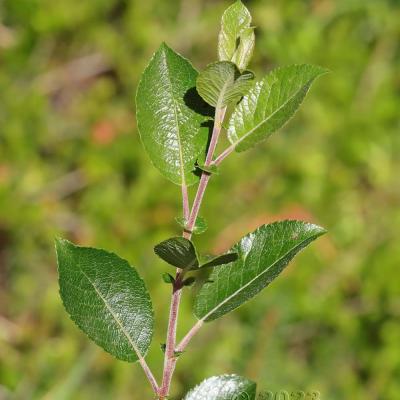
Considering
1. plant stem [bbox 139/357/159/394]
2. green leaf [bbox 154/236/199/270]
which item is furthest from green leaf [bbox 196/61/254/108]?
plant stem [bbox 139/357/159/394]

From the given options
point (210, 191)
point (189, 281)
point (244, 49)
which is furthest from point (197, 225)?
point (210, 191)

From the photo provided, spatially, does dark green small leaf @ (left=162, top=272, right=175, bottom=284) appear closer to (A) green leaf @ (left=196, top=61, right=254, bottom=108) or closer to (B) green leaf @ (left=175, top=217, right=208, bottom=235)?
(B) green leaf @ (left=175, top=217, right=208, bottom=235)

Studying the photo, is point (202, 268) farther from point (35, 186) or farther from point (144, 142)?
point (35, 186)

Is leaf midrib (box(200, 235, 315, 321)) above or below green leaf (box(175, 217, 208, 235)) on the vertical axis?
below

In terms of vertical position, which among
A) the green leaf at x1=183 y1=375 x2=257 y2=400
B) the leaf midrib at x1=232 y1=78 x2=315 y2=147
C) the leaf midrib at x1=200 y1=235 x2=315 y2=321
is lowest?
the green leaf at x1=183 y1=375 x2=257 y2=400

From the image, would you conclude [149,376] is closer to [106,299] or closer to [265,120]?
[106,299]
